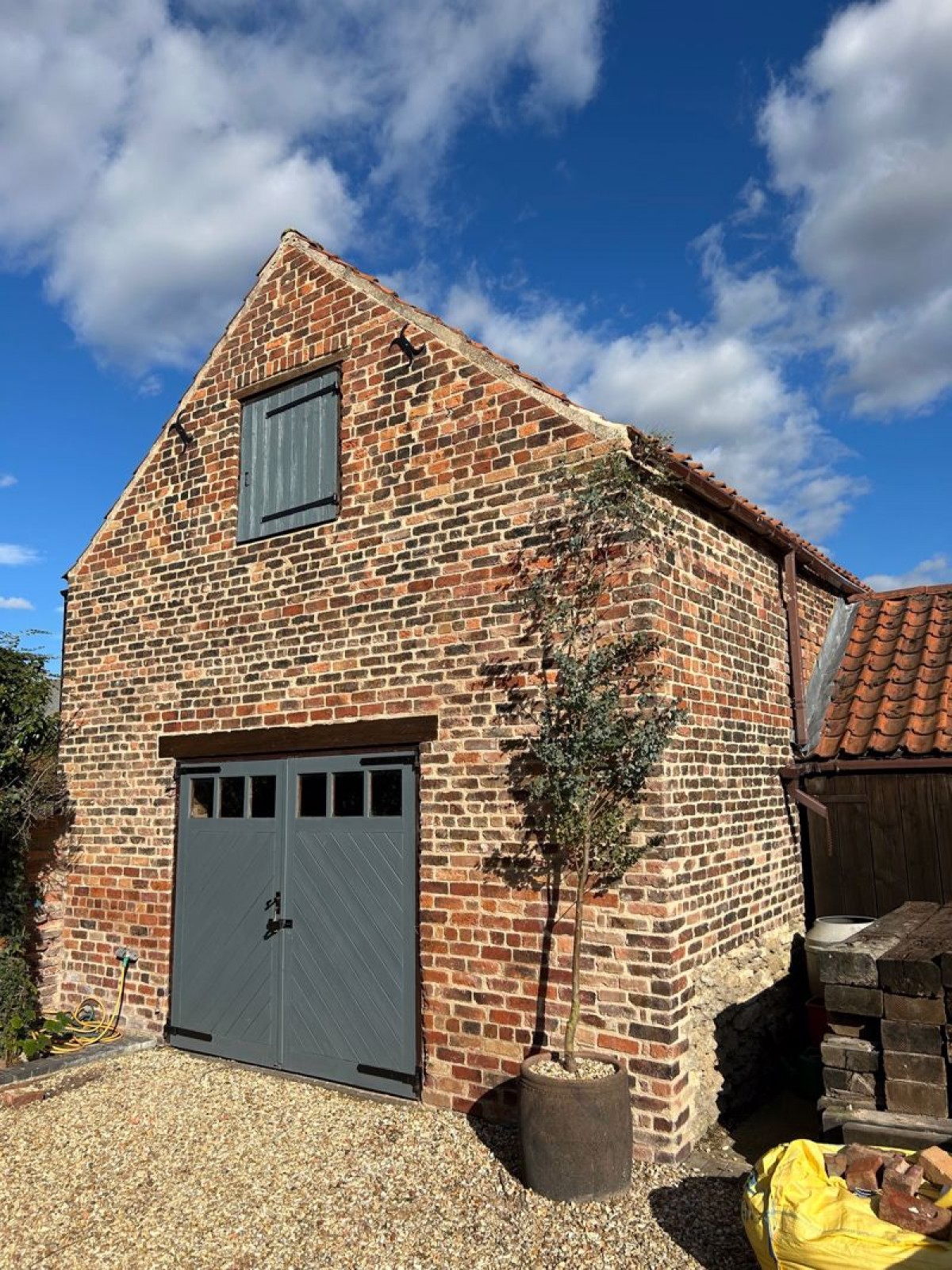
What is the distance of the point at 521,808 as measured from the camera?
233 inches

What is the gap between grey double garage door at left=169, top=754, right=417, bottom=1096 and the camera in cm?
649

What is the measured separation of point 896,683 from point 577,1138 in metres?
5.13

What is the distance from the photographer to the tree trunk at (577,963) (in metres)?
5.08

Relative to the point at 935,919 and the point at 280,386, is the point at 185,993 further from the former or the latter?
the point at 935,919

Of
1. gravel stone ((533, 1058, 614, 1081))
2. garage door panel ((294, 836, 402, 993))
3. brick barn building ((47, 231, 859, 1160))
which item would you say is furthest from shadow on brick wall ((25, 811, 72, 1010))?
gravel stone ((533, 1058, 614, 1081))

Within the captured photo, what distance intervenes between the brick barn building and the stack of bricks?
970 millimetres

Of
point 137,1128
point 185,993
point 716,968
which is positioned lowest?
Answer: point 137,1128

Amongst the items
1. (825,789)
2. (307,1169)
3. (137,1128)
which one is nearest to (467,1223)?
(307,1169)

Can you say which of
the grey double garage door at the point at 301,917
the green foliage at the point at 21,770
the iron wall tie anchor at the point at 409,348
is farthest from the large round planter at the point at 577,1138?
the green foliage at the point at 21,770

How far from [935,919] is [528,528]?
142 inches

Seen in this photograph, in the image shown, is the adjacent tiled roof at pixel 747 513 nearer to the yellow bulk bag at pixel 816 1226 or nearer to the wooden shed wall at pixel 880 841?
the wooden shed wall at pixel 880 841

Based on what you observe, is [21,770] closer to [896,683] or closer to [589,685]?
[589,685]

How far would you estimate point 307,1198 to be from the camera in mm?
4965

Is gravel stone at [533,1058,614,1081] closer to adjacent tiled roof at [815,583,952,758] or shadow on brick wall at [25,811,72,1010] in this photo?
adjacent tiled roof at [815,583,952,758]
